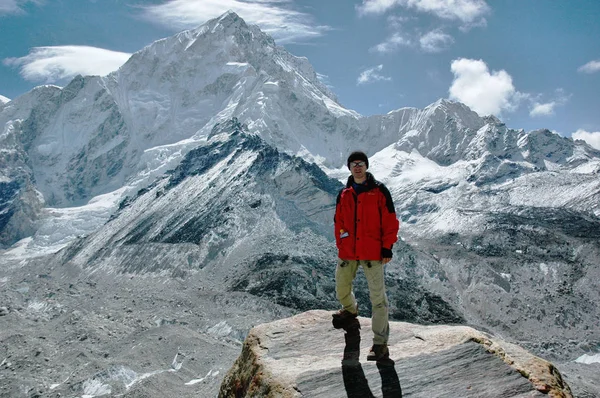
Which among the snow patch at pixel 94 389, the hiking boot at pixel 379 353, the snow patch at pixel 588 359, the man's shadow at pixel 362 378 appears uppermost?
the hiking boot at pixel 379 353

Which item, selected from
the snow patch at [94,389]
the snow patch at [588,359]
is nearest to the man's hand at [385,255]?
the snow patch at [94,389]

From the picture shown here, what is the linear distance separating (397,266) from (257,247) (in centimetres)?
2666

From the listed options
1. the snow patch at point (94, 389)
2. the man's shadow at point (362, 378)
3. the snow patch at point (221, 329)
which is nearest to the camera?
the man's shadow at point (362, 378)

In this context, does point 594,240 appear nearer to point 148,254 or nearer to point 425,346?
point 148,254

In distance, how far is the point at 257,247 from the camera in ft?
316

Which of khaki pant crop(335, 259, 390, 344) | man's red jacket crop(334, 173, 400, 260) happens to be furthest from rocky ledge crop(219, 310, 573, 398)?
man's red jacket crop(334, 173, 400, 260)

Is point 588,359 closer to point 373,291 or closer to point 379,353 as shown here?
point 373,291

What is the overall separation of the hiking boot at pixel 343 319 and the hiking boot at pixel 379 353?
183cm

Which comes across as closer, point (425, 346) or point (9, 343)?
point (425, 346)

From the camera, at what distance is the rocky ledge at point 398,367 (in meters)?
8.46

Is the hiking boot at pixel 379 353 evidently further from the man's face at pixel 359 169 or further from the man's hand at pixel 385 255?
the man's face at pixel 359 169

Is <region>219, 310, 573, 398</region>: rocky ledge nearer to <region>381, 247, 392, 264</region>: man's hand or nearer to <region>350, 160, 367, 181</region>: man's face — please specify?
<region>381, 247, 392, 264</region>: man's hand

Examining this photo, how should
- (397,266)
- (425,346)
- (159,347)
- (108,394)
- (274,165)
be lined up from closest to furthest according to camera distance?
(425,346) → (108,394) → (159,347) → (397,266) → (274,165)

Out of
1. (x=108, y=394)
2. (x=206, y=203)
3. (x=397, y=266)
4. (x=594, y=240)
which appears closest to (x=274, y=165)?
(x=206, y=203)
